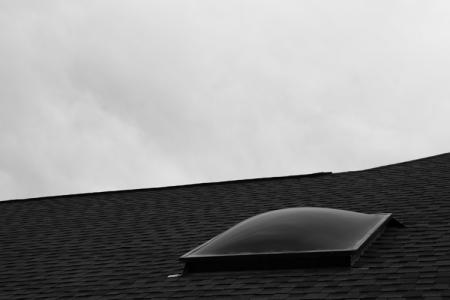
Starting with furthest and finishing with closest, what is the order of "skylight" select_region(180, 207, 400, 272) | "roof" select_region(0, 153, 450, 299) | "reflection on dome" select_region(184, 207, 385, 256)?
"reflection on dome" select_region(184, 207, 385, 256) < "skylight" select_region(180, 207, 400, 272) < "roof" select_region(0, 153, 450, 299)

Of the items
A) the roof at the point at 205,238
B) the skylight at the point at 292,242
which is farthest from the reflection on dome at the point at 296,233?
the roof at the point at 205,238

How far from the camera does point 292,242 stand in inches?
400

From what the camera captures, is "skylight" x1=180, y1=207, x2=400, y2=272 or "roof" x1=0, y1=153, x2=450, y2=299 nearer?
"roof" x1=0, y1=153, x2=450, y2=299

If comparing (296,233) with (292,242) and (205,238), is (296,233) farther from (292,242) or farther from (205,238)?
(205,238)

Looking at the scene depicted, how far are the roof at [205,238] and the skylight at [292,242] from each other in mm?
206

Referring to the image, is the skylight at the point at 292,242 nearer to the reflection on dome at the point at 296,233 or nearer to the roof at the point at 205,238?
the reflection on dome at the point at 296,233

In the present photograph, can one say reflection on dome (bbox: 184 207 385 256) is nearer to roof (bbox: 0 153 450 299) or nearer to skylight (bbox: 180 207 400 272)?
skylight (bbox: 180 207 400 272)

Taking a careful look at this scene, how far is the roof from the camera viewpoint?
28.9ft

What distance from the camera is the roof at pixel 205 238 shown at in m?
8.81

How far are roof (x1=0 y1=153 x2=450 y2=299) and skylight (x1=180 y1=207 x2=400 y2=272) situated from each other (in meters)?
0.21

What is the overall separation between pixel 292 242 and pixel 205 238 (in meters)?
2.30

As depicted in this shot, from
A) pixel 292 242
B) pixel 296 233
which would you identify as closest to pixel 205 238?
pixel 296 233

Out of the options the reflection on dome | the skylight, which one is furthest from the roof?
the reflection on dome

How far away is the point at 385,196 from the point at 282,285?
4.94m
